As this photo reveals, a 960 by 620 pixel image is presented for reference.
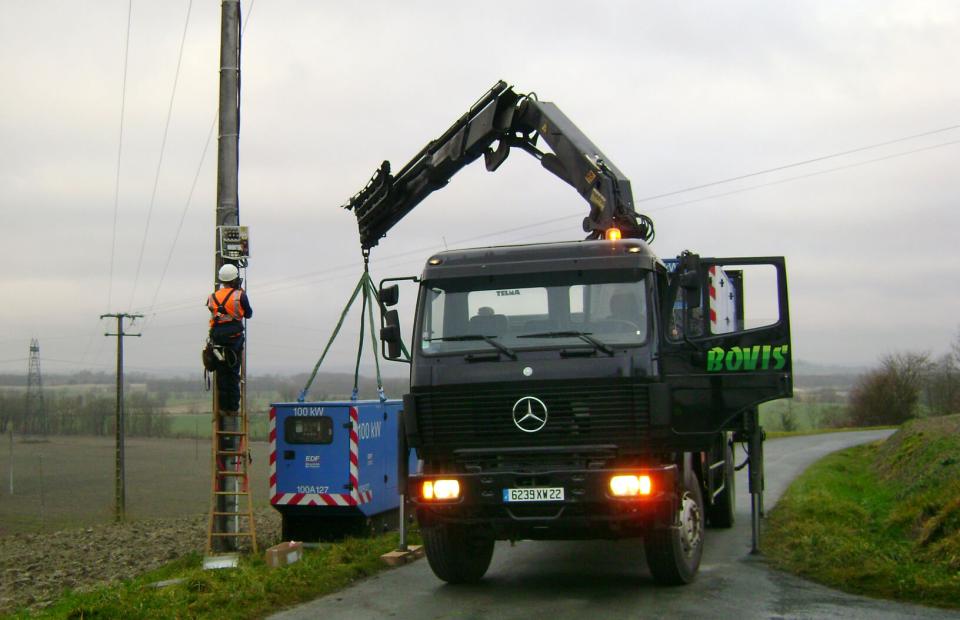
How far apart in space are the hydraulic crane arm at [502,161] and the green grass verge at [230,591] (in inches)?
193

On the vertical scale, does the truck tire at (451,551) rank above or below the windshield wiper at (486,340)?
below

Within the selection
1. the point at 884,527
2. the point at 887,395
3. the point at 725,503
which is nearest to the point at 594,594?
the point at 725,503

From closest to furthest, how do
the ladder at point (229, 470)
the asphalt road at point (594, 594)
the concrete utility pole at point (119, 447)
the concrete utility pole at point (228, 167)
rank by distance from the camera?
the asphalt road at point (594, 594) < the ladder at point (229, 470) < the concrete utility pole at point (228, 167) < the concrete utility pole at point (119, 447)

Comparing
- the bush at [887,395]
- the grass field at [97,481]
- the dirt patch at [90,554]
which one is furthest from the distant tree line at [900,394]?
the dirt patch at [90,554]

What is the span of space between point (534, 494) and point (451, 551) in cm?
136

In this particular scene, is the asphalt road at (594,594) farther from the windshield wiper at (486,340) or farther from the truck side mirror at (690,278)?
the truck side mirror at (690,278)

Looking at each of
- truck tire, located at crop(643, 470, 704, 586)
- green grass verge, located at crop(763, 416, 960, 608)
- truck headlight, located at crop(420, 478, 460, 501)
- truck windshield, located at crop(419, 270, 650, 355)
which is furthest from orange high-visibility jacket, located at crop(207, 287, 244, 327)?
green grass verge, located at crop(763, 416, 960, 608)

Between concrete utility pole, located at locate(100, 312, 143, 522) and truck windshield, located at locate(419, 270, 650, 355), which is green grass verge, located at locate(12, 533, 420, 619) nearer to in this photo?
truck windshield, located at locate(419, 270, 650, 355)

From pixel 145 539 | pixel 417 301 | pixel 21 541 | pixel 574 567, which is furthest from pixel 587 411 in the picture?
pixel 21 541

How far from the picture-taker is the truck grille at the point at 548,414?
8.50 m

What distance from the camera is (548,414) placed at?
8.60 meters

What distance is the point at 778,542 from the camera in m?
11.7

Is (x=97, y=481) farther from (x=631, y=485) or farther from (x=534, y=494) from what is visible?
(x=631, y=485)

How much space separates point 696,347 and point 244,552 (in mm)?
5788
